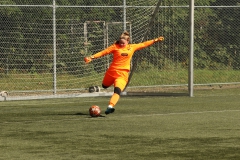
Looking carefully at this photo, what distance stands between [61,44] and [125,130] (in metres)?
10.3

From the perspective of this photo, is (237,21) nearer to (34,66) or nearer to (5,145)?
(34,66)

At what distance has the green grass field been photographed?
1004 cm

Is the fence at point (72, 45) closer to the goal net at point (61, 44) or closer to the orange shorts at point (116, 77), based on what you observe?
the goal net at point (61, 44)

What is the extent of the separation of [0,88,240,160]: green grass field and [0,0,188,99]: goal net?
10.7 ft

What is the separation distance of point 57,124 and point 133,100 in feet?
18.4

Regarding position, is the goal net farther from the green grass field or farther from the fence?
the green grass field

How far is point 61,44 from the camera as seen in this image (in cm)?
2255

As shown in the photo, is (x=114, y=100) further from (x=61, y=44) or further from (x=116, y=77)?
(x=61, y=44)

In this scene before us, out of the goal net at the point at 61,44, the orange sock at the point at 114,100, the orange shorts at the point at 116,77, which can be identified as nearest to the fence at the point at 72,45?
the goal net at the point at 61,44

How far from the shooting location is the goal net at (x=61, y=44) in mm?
22047

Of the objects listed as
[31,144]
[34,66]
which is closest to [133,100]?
[34,66]

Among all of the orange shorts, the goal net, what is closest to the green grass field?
the orange shorts

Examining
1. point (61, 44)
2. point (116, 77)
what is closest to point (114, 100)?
point (116, 77)

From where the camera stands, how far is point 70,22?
2305 centimetres
